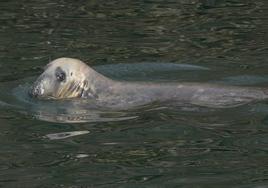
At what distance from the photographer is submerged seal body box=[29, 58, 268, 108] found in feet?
28.5

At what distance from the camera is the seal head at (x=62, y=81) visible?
376 inches

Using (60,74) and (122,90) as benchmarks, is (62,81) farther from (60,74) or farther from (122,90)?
(122,90)

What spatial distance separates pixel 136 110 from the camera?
28.5 ft

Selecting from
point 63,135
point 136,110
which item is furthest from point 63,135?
point 136,110

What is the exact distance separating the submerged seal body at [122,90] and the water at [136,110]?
211mm

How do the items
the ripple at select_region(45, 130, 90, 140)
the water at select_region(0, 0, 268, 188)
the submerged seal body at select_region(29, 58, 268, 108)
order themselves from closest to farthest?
the water at select_region(0, 0, 268, 188), the ripple at select_region(45, 130, 90, 140), the submerged seal body at select_region(29, 58, 268, 108)

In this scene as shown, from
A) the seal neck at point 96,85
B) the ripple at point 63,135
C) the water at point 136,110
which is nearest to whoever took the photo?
the water at point 136,110

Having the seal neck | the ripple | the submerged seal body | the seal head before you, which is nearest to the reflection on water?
the ripple

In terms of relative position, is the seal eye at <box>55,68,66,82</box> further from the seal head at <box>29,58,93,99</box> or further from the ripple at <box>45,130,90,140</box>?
the ripple at <box>45,130,90,140</box>

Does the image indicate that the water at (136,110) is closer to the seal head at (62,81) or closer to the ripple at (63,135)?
the ripple at (63,135)

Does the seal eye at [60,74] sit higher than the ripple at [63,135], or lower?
higher

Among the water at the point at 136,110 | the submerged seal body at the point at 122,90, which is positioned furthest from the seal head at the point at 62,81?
the water at the point at 136,110

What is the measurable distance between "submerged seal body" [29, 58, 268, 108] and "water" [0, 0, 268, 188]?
211mm

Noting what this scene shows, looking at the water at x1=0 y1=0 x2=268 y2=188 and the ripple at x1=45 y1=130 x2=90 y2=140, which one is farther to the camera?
the ripple at x1=45 y1=130 x2=90 y2=140
